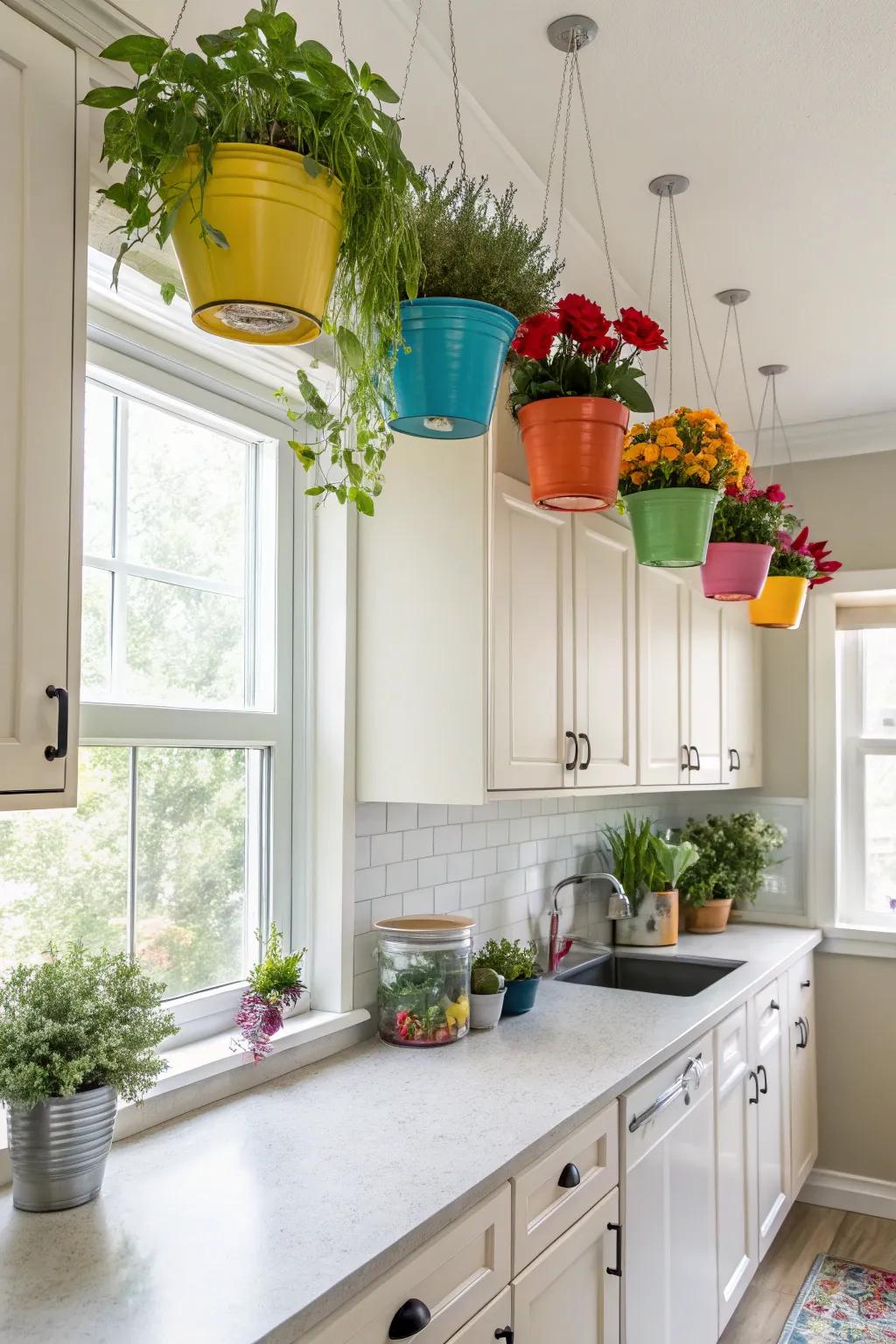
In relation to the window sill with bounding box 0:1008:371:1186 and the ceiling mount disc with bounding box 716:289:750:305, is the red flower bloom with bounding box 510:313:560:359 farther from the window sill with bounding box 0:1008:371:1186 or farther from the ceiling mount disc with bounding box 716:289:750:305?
the ceiling mount disc with bounding box 716:289:750:305

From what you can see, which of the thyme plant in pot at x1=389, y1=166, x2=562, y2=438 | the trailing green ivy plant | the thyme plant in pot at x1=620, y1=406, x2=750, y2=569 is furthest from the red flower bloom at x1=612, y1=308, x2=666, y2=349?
the trailing green ivy plant

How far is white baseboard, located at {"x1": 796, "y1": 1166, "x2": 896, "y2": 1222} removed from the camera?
12.5 ft

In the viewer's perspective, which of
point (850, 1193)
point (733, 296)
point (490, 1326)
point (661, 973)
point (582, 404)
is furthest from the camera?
point (850, 1193)

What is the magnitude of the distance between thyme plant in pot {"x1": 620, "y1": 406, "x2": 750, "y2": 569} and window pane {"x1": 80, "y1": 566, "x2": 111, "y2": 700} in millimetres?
961

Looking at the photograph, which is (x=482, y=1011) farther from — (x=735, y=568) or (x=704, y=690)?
(x=704, y=690)

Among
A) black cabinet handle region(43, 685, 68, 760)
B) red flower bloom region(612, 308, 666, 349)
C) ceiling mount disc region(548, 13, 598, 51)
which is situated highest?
ceiling mount disc region(548, 13, 598, 51)

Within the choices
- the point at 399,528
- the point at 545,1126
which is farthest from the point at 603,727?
the point at 545,1126

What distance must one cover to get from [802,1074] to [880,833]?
101 cm

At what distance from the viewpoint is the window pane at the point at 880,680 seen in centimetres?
418

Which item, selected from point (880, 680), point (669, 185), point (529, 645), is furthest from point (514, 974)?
point (880, 680)

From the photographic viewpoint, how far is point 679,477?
79.0 inches

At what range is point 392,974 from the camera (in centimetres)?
219

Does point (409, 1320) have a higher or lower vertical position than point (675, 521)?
lower

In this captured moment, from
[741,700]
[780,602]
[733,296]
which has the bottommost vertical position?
[741,700]
